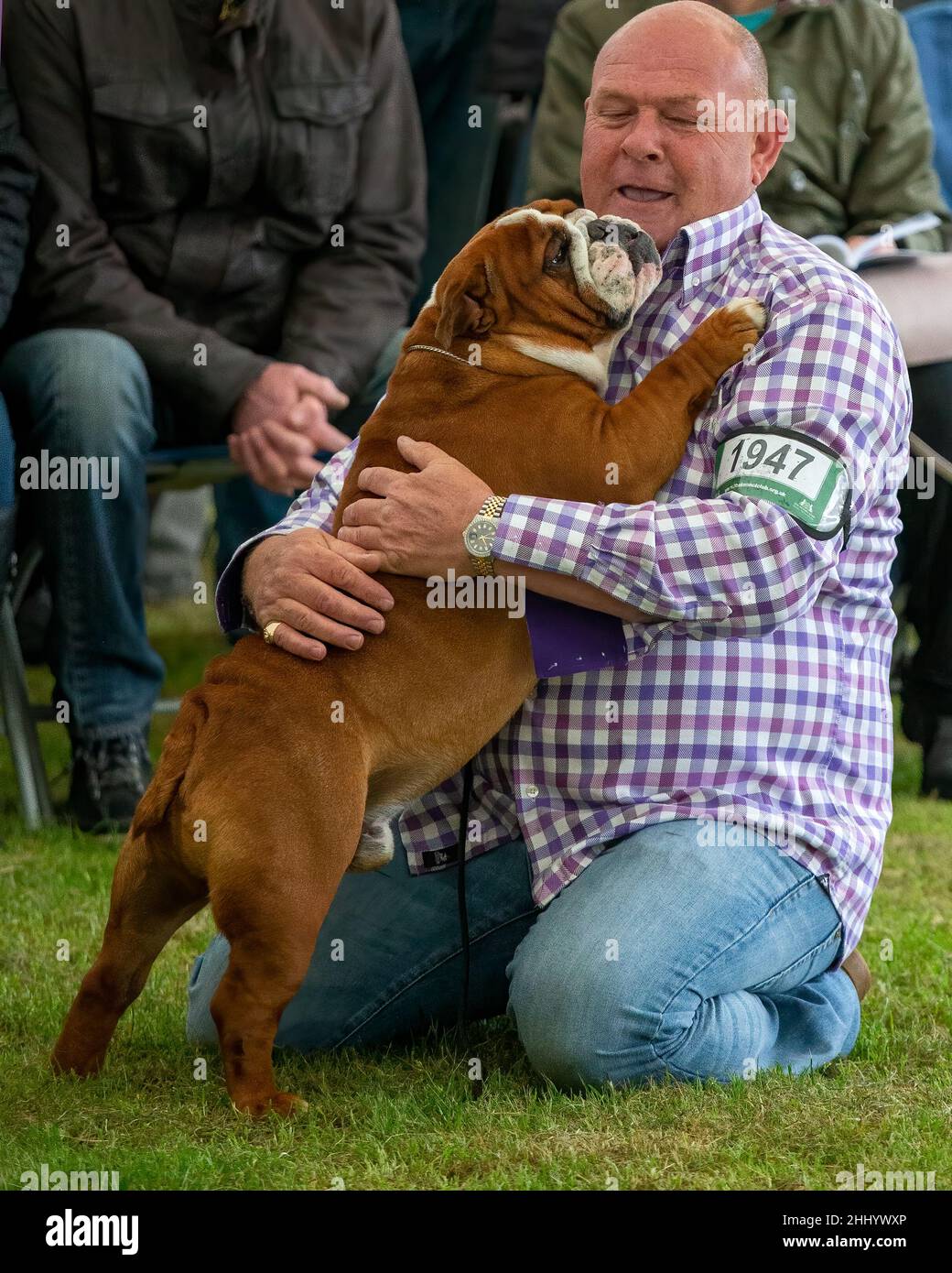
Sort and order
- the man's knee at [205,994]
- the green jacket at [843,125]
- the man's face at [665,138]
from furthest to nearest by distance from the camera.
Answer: the green jacket at [843,125], the man's knee at [205,994], the man's face at [665,138]

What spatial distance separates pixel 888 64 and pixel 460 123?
1397 mm

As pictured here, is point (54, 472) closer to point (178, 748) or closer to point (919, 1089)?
point (178, 748)

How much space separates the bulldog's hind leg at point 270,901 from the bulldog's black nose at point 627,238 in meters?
0.91

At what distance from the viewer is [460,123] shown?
17.7 ft

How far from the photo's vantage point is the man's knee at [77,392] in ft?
13.6

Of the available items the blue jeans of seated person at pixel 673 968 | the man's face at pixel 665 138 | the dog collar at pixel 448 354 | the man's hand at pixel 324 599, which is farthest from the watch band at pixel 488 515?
the man's face at pixel 665 138

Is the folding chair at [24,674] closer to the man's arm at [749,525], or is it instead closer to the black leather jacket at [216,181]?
the black leather jacket at [216,181]

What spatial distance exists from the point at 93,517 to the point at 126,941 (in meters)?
1.90

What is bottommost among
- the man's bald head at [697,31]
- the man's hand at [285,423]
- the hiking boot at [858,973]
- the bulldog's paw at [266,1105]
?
the hiking boot at [858,973]

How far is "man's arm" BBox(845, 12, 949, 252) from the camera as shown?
468 centimetres

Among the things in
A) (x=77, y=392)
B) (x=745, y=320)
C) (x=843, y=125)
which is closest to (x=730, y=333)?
(x=745, y=320)

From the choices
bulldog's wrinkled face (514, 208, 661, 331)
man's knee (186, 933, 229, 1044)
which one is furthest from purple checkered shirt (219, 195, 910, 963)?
man's knee (186, 933, 229, 1044)

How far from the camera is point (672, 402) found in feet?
8.00
